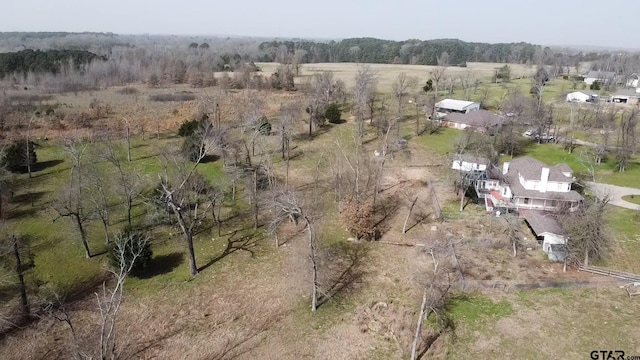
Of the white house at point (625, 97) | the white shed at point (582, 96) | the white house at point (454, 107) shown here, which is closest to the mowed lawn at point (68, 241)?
the white house at point (454, 107)

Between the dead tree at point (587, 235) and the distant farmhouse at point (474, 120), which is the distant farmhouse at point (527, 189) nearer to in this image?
the dead tree at point (587, 235)

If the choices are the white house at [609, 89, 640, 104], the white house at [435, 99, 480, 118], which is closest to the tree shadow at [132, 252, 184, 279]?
the white house at [435, 99, 480, 118]

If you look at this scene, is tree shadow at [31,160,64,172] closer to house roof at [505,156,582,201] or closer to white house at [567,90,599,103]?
house roof at [505,156,582,201]

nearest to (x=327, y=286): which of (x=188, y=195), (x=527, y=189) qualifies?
(x=188, y=195)

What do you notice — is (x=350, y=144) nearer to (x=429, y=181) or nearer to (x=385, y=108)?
(x=429, y=181)

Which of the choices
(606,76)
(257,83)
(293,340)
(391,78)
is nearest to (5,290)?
(293,340)

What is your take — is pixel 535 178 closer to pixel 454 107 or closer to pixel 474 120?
pixel 474 120
